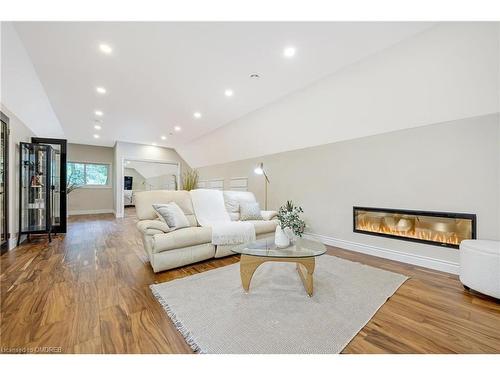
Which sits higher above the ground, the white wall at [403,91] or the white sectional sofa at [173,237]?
the white wall at [403,91]

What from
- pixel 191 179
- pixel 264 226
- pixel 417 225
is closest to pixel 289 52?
pixel 264 226

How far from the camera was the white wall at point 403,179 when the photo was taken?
229 centimetres

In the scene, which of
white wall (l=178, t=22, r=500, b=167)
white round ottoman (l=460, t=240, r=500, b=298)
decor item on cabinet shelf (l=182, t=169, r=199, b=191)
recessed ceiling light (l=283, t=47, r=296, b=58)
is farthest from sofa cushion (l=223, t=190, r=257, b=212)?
decor item on cabinet shelf (l=182, t=169, r=199, b=191)

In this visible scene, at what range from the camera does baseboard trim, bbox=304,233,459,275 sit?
8.25 feet

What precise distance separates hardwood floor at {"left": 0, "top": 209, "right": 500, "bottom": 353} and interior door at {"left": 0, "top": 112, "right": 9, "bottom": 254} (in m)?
0.43

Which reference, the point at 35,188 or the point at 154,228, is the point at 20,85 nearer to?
the point at 35,188

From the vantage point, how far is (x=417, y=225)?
9.31ft

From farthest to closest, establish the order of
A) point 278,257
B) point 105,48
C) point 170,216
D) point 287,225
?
point 170,216 < point 105,48 < point 287,225 < point 278,257

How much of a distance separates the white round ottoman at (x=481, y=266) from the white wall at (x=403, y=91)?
140cm

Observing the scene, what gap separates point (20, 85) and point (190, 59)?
8.56 feet

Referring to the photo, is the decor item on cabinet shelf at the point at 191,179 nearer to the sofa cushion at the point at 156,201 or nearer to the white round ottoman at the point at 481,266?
the sofa cushion at the point at 156,201

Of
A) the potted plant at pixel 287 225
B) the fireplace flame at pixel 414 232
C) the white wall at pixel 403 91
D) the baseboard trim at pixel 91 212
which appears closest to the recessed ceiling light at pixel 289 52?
the white wall at pixel 403 91
